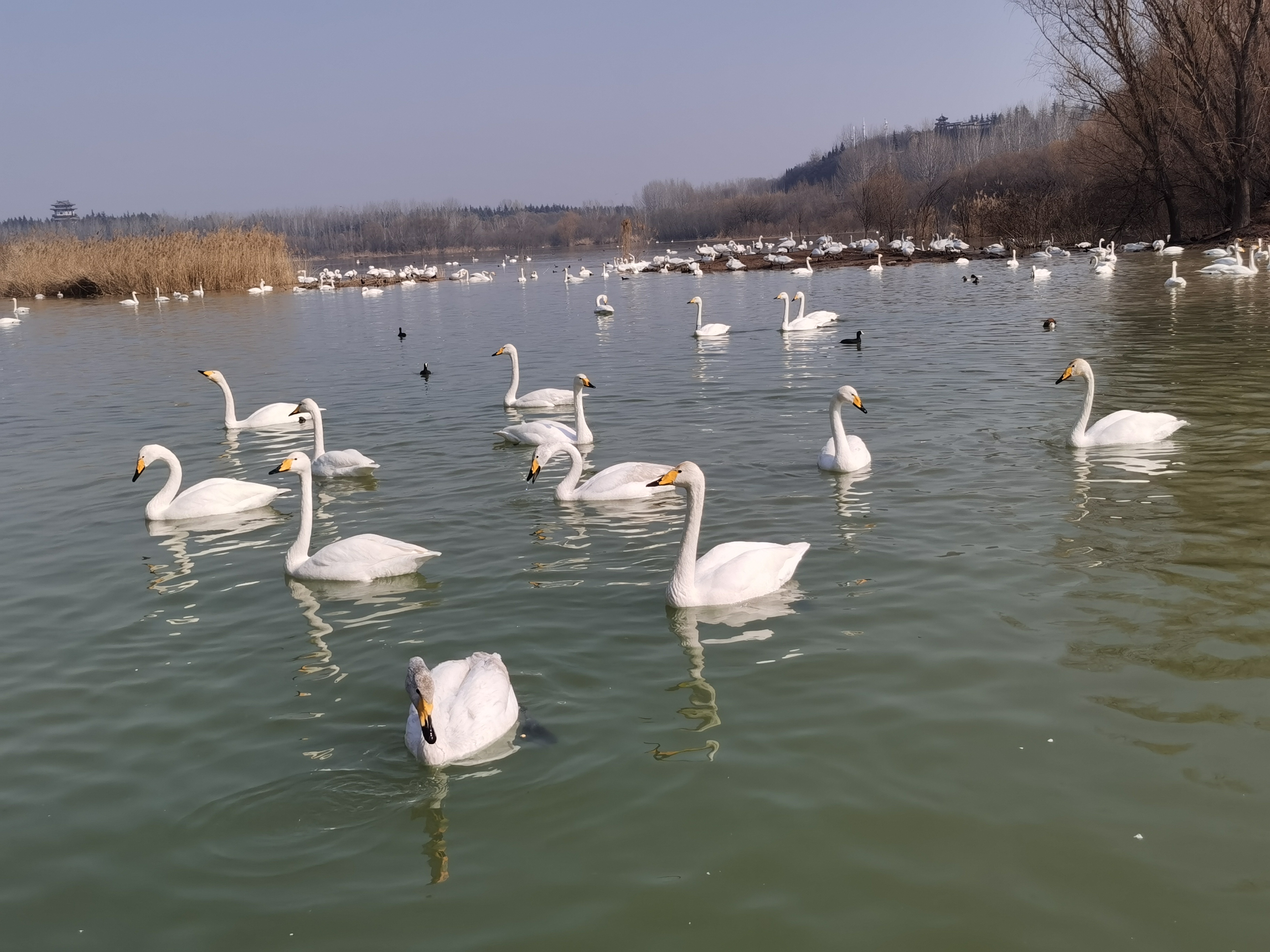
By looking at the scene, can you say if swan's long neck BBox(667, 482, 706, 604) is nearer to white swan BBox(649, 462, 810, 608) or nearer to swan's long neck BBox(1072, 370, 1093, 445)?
white swan BBox(649, 462, 810, 608)

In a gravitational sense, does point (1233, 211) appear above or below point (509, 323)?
above

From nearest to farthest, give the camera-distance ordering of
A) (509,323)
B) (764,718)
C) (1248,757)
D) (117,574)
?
(1248,757) → (764,718) → (117,574) → (509,323)

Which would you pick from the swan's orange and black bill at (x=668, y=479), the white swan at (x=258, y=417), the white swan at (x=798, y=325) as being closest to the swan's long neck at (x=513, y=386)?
the white swan at (x=258, y=417)

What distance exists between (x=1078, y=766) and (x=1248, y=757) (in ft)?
2.45

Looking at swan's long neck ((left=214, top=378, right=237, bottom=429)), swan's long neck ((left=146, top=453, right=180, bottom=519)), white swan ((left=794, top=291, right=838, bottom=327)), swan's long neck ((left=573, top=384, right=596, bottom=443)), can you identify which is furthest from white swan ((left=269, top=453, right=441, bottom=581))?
white swan ((left=794, top=291, right=838, bottom=327))

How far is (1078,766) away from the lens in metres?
4.91

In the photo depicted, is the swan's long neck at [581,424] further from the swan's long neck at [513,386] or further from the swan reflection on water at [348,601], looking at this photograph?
the swan reflection on water at [348,601]


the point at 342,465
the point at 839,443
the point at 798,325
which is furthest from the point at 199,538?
the point at 798,325

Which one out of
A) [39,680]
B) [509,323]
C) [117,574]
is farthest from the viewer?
[509,323]

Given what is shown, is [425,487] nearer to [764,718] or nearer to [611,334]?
[764,718]

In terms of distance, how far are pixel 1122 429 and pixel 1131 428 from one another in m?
0.09

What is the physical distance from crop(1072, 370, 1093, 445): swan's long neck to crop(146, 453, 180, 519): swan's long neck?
893cm

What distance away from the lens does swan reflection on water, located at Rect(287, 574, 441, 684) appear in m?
6.82

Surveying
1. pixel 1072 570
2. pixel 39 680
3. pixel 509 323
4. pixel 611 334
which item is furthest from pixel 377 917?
pixel 509 323
